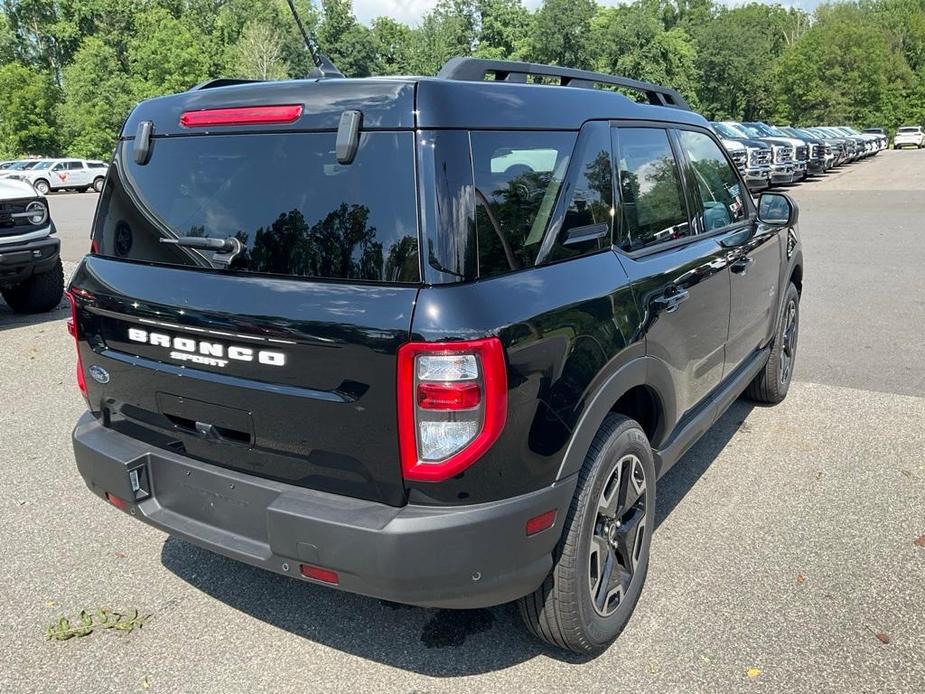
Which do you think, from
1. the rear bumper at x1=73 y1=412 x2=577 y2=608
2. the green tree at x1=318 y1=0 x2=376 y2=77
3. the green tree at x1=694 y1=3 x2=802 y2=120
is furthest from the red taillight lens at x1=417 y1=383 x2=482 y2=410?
the green tree at x1=694 y1=3 x2=802 y2=120

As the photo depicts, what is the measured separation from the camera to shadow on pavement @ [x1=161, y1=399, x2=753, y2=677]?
282cm

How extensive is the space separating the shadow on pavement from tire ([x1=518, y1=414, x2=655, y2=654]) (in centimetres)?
19

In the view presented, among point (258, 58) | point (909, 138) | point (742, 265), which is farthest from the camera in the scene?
point (909, 138)

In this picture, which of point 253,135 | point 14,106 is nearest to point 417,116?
point 253,135

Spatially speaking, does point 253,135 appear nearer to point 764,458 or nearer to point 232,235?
point 232,235

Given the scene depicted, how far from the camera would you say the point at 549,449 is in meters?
2.40

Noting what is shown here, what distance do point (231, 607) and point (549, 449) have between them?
157cm

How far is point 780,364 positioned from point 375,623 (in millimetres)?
3369

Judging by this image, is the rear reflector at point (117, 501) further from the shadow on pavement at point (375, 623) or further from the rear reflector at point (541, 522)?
the rear reflector at point (541, 522)

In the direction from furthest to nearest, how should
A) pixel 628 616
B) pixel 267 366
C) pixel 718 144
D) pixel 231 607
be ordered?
1. pixel 718 144
2. pixel 231 607
3. pixel 628 616
4. pixel 267 366

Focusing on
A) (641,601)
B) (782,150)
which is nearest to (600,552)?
(641,601)

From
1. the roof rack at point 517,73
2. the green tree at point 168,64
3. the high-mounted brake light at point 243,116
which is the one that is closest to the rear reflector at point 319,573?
the high-mounted brake light at point 243,116

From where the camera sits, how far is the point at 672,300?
3156 millimetres

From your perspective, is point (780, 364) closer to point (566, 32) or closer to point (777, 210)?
point (777, 210)
